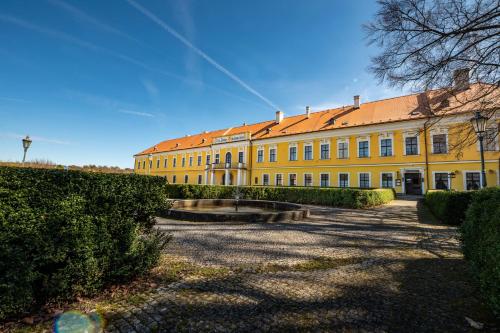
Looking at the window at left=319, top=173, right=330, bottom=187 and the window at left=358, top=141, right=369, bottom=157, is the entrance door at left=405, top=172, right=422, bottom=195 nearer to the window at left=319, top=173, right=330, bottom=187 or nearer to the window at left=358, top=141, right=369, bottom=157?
the window at left=358, top=141, right=369, bottom=157

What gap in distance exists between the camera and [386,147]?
25688 millimetres

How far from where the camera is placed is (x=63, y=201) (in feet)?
9.34

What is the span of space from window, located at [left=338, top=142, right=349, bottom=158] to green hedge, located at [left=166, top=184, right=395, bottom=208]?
809cm

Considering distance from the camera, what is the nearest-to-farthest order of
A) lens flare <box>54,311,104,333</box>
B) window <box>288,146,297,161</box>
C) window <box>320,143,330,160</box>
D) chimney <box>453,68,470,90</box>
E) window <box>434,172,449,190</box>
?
1. lens flare <box>54,311,104,333</box>
2. chimney <box>453,68,470,90</box>
3. window <box>434,172,449,190</box>
4. window <box>320,143,330,160</box>
5. window <box>288,146,297,161</box>

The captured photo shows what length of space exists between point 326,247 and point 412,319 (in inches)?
128

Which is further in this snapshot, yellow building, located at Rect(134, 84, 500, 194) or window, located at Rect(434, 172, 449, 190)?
window, located at Rect(434, 172, 449, 190)

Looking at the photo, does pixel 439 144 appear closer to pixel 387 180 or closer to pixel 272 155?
pixel 387 180

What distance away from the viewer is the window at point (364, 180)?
26264 millimetres

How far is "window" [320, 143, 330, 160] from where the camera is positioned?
29.6m

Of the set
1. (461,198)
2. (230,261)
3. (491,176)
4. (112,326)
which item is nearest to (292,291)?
(230,261)

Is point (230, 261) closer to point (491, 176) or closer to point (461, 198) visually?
point (461, 198)


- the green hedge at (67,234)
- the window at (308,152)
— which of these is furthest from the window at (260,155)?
the green hedge at (67,234)

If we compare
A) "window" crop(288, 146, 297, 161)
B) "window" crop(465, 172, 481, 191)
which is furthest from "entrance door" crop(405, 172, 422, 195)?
"window" crop(288, 146, 297, 161)

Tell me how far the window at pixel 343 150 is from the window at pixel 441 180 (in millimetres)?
8457
